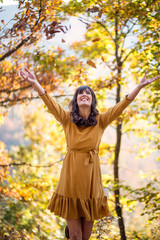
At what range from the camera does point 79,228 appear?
178 centimetres

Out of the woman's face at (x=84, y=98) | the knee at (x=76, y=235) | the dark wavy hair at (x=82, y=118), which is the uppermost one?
the woman's face at (x=84, y=98)

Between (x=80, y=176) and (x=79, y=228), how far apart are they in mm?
355

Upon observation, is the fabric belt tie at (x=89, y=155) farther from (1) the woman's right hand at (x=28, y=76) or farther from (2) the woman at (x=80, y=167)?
(1) the woman's right hand at (x=28, y=76)

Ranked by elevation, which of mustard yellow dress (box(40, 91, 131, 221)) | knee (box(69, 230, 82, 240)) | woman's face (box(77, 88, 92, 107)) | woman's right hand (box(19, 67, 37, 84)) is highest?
woman's right hand (box(19, 67, 37, 84))

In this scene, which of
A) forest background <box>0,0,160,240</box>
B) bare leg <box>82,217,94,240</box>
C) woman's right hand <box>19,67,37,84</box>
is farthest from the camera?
forest background <box>0,0,160,240</box>

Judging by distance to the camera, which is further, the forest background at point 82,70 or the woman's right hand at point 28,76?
the forest background at point 82,70

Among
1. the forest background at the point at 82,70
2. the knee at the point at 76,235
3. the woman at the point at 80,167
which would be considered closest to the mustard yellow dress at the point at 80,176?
the woman at the point at 80,167

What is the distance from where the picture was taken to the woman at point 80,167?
176cm

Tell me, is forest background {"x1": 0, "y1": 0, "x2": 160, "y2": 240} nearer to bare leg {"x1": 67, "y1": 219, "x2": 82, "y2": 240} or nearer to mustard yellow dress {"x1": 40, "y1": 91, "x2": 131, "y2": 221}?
mustard yellow dress {"x1": 40, "y1": 91, "x2": 131, "y2": 221}

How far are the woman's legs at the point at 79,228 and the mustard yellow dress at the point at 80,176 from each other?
0.06m

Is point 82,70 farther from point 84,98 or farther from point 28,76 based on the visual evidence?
point 28,76

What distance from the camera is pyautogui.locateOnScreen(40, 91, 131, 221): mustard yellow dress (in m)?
1.76

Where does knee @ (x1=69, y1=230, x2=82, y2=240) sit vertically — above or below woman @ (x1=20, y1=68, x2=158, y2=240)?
below

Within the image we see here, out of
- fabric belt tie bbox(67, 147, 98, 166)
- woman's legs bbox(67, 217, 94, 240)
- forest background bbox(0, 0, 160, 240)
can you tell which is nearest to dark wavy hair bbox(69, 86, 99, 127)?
fabric belt tie bbox(67, 147, 98, 166)
